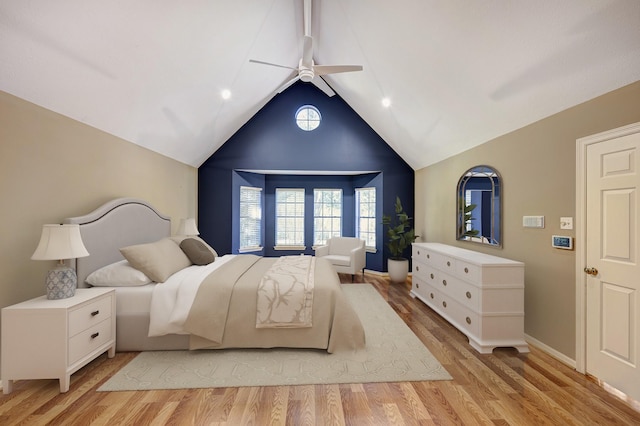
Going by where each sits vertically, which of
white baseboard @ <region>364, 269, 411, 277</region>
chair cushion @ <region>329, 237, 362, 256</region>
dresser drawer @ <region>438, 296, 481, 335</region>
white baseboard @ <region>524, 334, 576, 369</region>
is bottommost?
white baseboard @ <region>524, 334, 576, 369</region>

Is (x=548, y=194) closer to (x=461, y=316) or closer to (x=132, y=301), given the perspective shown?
(x=461, y=316)

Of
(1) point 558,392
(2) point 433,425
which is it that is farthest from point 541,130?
(2) point 433,425

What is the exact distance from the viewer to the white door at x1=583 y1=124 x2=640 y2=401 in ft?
6.44

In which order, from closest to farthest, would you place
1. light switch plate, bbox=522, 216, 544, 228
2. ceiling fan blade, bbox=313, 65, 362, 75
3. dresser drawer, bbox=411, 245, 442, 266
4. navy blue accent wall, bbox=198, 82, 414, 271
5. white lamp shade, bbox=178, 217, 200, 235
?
light switch plate, bbox=522, 216, 544, 228 → ceiling fan blade, bbox=313, 65, 362, 75 → dresser drawer, bbox=411, 245, 442, 266 → white lamp shade, bbox=178, 217, 200, 235 → navy blue accent wall, bbox=198, 82, 414, 271

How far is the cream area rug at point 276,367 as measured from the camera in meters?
2.13

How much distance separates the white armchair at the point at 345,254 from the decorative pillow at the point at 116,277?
313cm

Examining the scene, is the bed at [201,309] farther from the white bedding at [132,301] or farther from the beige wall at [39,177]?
the beige wall at [39,177]

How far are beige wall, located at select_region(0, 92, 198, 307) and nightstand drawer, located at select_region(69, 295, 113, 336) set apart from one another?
59 centimetres

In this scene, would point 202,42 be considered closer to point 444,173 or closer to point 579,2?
point 579,2

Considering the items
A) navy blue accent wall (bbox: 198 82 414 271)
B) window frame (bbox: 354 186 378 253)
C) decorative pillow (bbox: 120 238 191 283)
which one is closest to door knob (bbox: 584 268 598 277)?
navy blue accent wall (bbox: 198 82 414 271)

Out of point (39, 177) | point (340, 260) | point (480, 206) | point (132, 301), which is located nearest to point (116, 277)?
point (132, 301)

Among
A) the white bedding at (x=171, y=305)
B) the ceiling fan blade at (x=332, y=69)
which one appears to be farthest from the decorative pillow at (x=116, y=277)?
the ceiling fan blade at (x=332, y=69)

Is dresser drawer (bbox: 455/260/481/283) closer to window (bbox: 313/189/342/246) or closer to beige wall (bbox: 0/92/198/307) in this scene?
window (bbox: 313/189/342/246)

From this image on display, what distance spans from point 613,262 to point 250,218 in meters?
5.66
